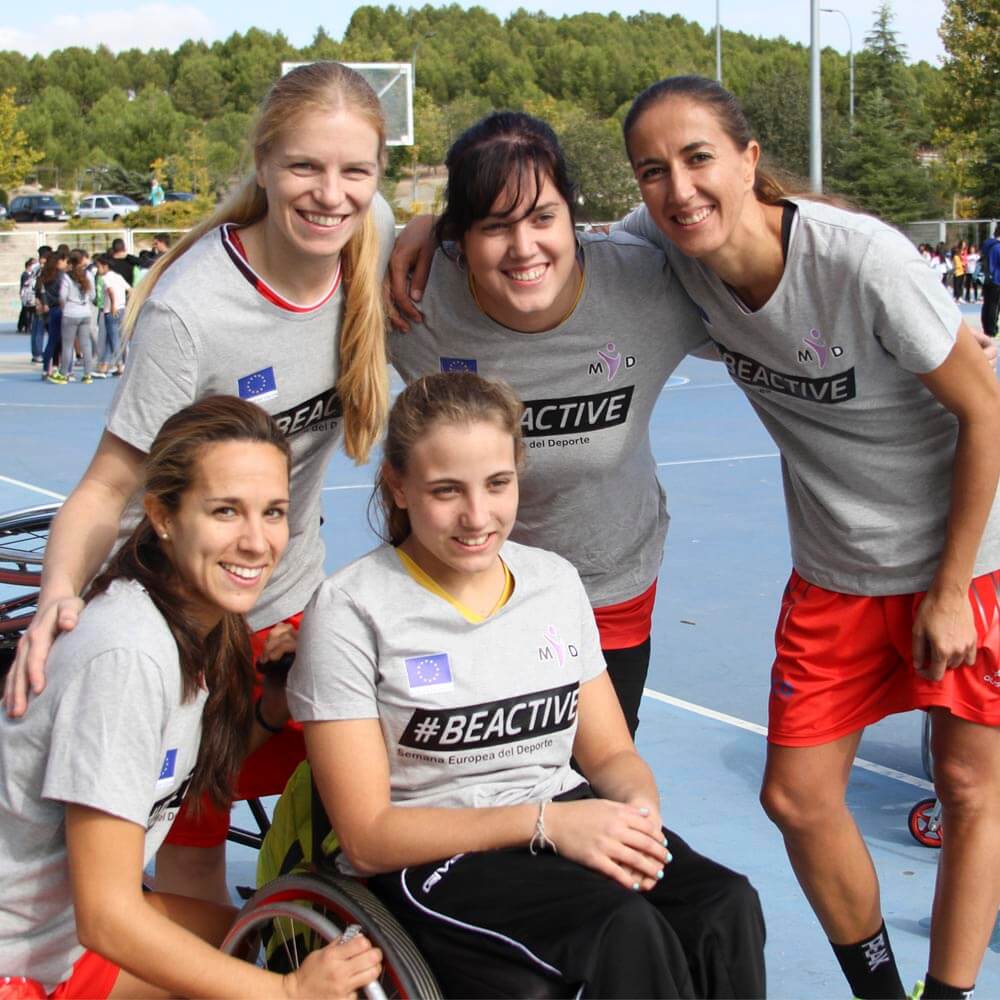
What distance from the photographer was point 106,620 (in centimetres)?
224

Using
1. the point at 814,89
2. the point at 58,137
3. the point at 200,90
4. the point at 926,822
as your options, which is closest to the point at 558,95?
the point at 200,90

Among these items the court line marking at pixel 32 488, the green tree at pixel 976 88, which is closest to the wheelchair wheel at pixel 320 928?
the court line marking at pixel 32 488

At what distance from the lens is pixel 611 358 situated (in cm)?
309

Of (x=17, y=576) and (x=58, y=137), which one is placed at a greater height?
(x=58, y=137)

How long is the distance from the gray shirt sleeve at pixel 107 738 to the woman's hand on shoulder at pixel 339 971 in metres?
0.36

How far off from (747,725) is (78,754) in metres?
3.33

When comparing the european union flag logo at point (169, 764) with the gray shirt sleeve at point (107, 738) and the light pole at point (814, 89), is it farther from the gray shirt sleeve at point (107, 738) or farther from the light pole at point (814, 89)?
the light pole at point (814, 89)

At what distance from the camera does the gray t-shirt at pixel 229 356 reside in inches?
105

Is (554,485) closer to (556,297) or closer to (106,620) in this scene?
(556,297)

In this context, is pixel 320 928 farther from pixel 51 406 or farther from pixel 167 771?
pixel 51 406

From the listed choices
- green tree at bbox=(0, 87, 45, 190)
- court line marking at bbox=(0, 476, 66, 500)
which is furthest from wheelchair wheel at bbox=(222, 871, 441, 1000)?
green tree at bbox=(0, 87, 45, 190)

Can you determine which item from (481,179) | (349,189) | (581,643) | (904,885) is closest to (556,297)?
(481,179)

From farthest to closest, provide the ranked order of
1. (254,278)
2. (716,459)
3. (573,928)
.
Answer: (716,459) < (254,278) < (573,928)

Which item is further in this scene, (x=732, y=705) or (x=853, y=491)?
(x=732, y=705)
